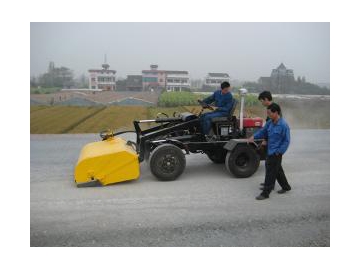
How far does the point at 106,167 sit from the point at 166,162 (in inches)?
38.8

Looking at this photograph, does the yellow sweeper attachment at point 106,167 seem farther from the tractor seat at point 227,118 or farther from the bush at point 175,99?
the bush at point 175,99

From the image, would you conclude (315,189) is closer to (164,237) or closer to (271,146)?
(271,146)

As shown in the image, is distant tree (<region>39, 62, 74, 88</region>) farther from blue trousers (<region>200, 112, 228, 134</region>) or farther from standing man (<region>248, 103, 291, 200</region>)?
standing man (<region>248, 103, 291, 200</region>)

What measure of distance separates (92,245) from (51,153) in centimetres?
447

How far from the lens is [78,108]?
374 inches

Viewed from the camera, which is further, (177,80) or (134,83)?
(134,83)

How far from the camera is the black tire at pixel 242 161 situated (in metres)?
5.24

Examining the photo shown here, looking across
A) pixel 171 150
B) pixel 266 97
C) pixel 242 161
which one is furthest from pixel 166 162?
pixel 266 97

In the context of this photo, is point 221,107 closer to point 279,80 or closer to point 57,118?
point 279,80

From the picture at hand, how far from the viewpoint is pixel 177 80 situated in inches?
340

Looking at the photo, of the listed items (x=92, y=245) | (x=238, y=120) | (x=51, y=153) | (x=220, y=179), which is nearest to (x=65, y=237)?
(x=92, y=245)

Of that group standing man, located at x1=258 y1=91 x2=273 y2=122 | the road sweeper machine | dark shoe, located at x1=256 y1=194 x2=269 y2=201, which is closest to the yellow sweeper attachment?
the road sweeper machine

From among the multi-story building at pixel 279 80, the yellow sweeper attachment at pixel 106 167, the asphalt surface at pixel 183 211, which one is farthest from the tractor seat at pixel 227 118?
the multi-story building at pixel 279 80

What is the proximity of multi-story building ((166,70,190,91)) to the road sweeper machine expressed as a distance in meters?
2.65
